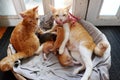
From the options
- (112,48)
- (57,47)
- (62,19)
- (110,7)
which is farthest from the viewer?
(110,7)

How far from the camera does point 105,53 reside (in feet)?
4.04

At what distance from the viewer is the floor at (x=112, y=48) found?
1.37 m

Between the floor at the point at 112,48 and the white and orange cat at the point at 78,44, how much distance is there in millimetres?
372

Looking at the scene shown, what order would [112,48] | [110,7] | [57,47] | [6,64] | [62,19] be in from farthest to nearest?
[110,7] < [112,48] < [57,47] < [62,19] < [6,64]

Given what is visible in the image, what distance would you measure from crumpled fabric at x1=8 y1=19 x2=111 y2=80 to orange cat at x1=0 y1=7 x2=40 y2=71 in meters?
0.09

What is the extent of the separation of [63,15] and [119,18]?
A: 3.66 ft

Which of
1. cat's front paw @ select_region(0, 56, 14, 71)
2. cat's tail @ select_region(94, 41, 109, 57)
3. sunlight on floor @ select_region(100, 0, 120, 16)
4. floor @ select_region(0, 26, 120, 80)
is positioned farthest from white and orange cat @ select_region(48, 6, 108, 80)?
sunlight on floor @ select_region(100, 0, 120, 16)

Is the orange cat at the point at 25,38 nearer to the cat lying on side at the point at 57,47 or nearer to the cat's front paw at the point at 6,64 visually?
the cat's front paw at the point at 6,64

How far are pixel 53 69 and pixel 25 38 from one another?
415 millimetres

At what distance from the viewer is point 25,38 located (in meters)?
1.25

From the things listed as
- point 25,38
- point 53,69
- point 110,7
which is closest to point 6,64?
point 25,38

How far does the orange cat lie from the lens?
46.0 inches

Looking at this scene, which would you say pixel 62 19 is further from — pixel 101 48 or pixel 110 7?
pixel 110 7

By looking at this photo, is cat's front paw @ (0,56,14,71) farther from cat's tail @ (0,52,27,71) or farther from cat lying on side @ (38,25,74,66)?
cat lying on side @ (38,25,74,66)
